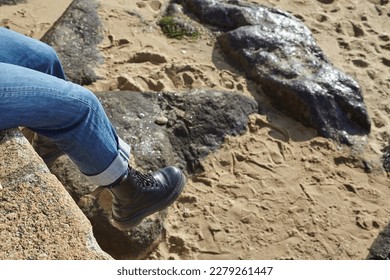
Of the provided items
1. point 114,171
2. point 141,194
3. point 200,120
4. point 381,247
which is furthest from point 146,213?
point 381,247

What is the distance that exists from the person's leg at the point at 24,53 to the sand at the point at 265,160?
52.9 inches

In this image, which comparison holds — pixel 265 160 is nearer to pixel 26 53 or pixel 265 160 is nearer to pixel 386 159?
pixel 386 159

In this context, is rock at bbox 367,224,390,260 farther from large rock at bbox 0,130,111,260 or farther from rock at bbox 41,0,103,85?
rock at bbox 41,0,103,85

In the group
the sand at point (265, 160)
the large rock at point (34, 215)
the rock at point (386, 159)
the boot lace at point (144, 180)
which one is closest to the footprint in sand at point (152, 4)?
the sand at point (265, 160)

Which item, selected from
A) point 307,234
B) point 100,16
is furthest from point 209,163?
point 100,16

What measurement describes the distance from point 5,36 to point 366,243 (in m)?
2.46

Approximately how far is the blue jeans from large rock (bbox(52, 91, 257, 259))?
35.3 inches

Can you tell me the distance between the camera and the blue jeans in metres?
2.05

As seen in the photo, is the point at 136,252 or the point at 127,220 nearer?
the point at 127,220

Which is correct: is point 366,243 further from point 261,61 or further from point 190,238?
point 261,61

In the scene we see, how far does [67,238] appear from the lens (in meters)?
1.99

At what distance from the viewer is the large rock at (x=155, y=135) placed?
3279 millimetres

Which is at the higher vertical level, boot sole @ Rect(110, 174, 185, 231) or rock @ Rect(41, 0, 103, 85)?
boot sole @ Rect(110, 174, 185, 231)

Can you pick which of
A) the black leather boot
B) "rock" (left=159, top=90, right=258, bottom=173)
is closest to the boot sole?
the black leather boot
